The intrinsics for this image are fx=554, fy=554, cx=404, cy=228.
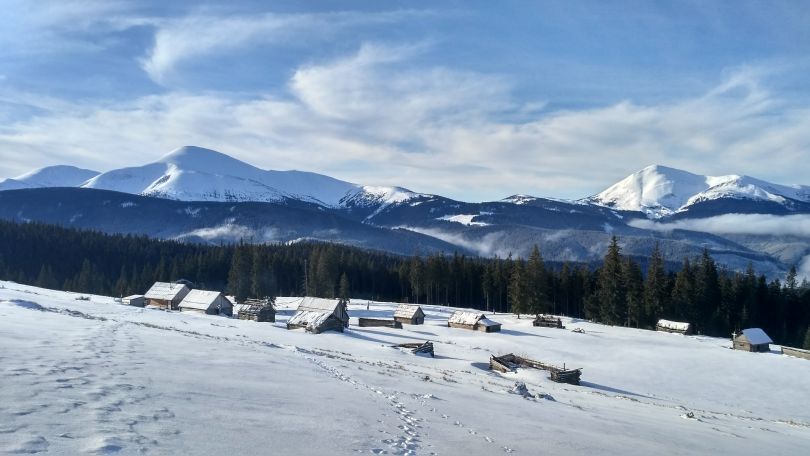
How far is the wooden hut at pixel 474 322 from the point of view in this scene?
67.7 meters

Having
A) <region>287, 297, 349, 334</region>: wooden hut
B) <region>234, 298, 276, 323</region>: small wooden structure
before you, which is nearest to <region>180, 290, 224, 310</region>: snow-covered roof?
<region>234, 298, 276, 323</region>: small wooden structure

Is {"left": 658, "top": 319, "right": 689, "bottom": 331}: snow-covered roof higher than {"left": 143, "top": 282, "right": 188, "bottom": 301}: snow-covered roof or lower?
lower

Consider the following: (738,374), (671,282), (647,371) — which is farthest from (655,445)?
(671,282)

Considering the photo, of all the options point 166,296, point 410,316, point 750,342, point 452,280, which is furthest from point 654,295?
point 166,296

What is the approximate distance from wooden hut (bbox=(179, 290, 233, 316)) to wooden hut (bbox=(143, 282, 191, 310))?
7.14 feet

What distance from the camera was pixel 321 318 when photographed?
59000 mm

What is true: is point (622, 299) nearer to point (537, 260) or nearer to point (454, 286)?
point (537, 260)

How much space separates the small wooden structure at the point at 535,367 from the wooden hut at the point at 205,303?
43.1 metres

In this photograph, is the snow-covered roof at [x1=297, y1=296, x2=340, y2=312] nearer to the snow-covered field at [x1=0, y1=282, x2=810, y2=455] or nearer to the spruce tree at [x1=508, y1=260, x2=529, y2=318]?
the snow-covered field at [x1=0, y1=282, x2=810, y2=455]

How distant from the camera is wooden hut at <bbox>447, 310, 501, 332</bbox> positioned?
67.7 m

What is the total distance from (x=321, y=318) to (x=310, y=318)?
1.88m

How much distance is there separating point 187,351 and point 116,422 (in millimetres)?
12559

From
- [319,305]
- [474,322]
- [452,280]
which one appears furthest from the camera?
[452,280]

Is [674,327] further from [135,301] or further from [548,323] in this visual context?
[135,301]
